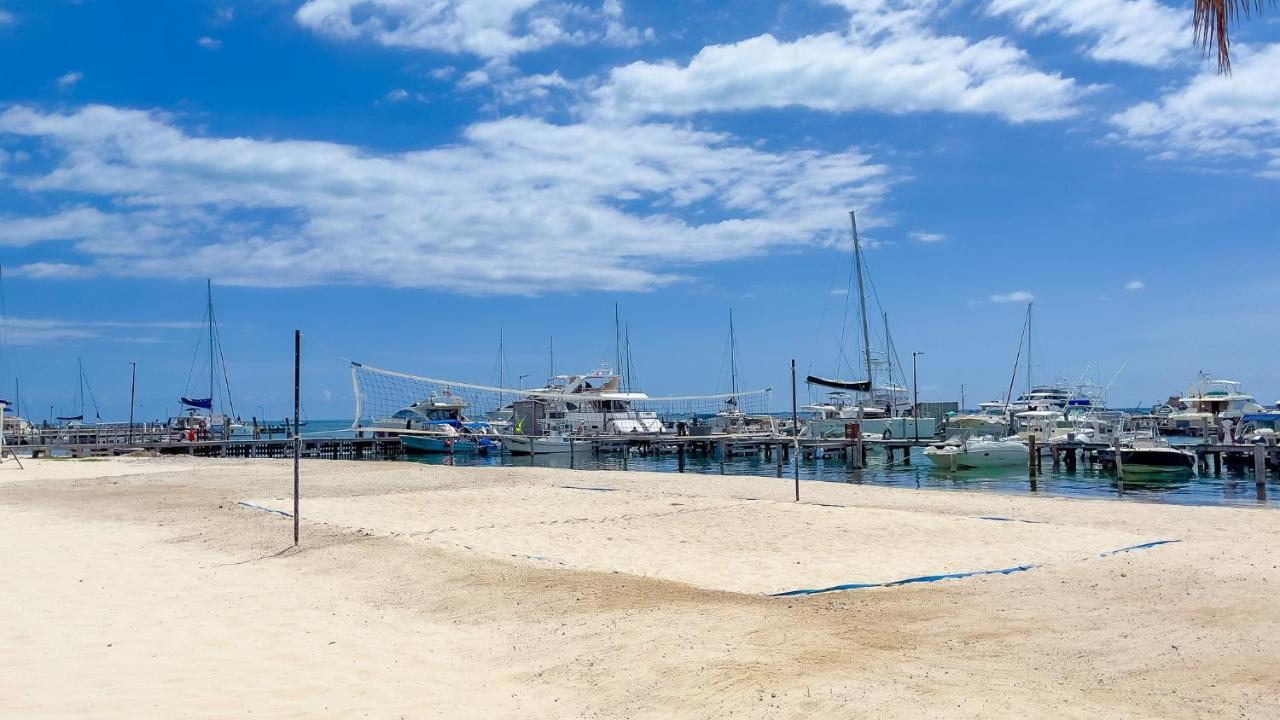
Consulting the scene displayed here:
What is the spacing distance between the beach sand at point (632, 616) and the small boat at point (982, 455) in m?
19.2

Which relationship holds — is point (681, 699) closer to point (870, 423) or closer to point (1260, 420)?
point (870, 423)

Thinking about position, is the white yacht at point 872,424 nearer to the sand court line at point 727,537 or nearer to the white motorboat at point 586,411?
the white motorboat at point 586,411

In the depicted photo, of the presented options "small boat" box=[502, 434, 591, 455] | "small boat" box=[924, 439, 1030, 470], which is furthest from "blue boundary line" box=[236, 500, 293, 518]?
"small boat" box=[502, 434, 591, 455]

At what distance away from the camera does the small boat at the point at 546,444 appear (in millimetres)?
44844

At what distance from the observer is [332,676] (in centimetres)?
599

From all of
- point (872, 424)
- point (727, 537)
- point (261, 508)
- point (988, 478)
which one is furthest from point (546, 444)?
point (727, 537)

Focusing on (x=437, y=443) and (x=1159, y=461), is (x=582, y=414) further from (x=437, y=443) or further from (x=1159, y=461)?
(x=1159, y=461)

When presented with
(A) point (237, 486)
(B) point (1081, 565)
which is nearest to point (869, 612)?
(B) point (1081, 565)

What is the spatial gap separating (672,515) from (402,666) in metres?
8.03

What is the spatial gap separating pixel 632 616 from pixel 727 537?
495cm

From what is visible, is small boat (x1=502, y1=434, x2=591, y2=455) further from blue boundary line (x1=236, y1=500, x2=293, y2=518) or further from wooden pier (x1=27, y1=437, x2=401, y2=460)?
blue boundary line (x1=236, y1=500, x2=293, y2=518)

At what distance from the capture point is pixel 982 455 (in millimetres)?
33562

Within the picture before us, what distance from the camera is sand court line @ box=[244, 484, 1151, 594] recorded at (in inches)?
382

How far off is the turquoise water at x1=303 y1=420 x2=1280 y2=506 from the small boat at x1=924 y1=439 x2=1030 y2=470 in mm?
318
